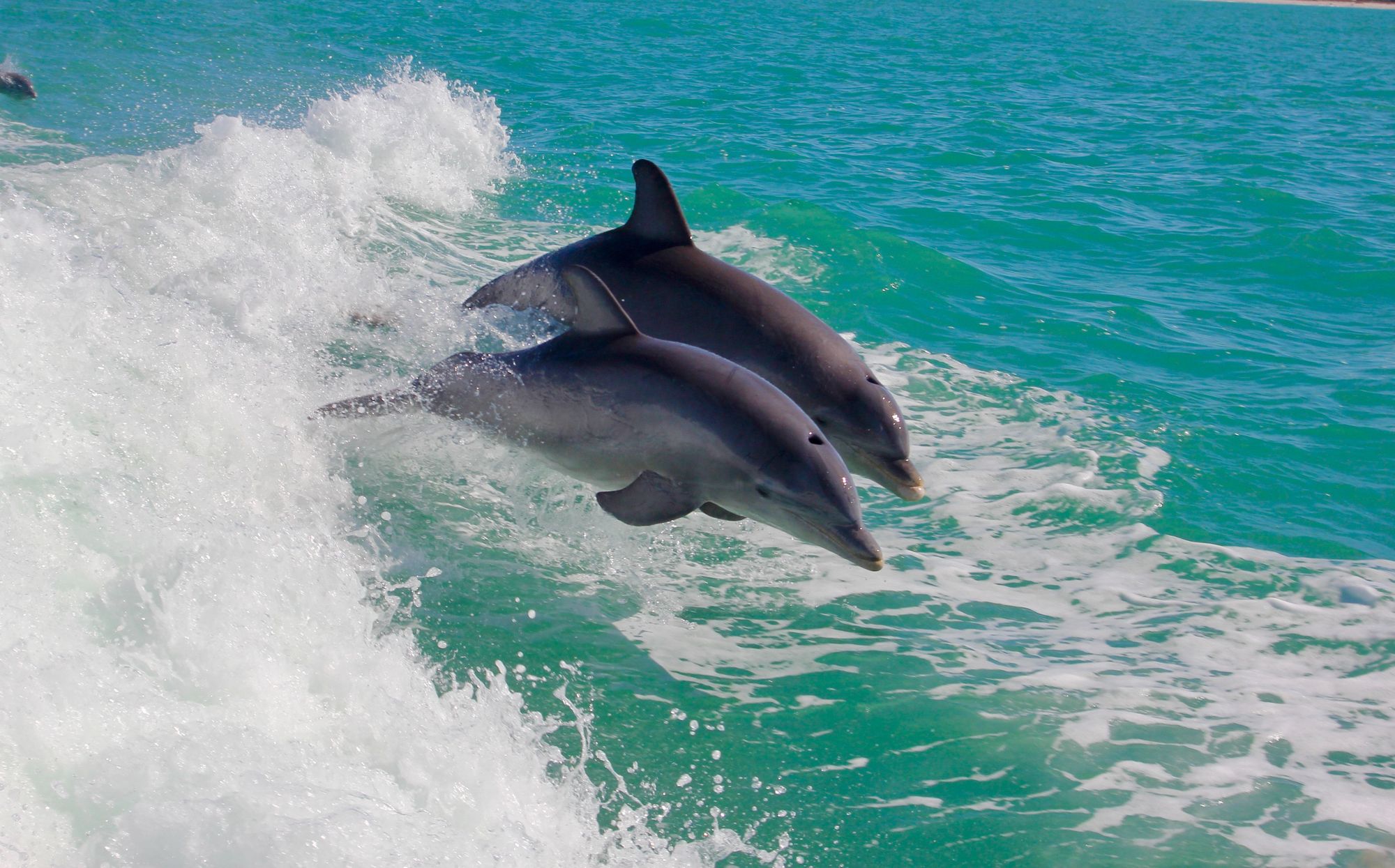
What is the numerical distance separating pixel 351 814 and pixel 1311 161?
26.0 meters

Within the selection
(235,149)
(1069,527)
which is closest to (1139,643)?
(1069,527)

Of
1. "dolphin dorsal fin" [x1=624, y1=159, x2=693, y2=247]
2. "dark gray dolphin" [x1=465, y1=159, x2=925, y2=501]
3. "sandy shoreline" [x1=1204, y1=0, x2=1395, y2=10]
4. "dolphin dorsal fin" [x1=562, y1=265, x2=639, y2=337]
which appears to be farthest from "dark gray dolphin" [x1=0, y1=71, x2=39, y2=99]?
"sandy shoreline" [x1=1204, y1=0, x2=1395, y2=10]

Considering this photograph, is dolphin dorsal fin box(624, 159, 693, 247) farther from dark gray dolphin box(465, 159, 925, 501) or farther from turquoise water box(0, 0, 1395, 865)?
turquoise water box(0, 0, 1395, 865)

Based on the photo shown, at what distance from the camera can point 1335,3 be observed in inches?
3819

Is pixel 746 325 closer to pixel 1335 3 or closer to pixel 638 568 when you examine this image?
pixel 638 568

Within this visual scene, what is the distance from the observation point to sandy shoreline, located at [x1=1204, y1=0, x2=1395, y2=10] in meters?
95.8

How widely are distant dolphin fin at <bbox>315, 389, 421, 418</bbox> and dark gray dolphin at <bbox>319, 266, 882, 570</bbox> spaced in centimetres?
33

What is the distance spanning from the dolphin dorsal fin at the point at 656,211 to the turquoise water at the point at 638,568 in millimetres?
1413

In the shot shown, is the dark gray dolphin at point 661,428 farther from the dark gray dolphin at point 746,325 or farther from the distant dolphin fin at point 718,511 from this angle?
the dark gray dolphin at point 746,325

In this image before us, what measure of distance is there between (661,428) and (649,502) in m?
0.41

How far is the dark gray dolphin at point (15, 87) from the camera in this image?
1672 centimetres

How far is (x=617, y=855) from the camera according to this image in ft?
13.6

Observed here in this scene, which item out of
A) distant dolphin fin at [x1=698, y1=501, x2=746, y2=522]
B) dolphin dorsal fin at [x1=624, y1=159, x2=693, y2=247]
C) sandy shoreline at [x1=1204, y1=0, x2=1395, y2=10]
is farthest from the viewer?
sandy shoreline at [x1=1204, y1=0, x2=1395, y2=10]

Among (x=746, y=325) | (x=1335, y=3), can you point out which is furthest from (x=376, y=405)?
(x=1335, y=3)
